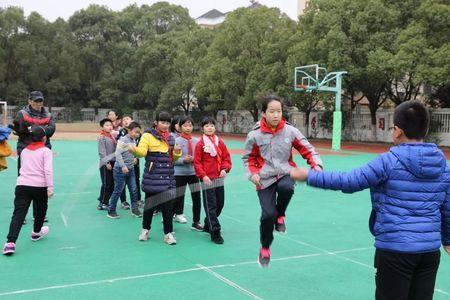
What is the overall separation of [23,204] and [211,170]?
Result: 89.5 inches

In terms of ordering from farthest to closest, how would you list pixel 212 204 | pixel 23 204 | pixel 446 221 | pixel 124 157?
→ pixel 124 157 → pixel 212 204 → pixel 23 204 → pixel 446 221

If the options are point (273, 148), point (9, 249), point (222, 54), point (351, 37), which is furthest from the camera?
point (222, 54)

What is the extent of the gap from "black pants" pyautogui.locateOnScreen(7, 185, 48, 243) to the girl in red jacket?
1.90 metres

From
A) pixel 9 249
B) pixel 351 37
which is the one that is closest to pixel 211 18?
pixel 351 37

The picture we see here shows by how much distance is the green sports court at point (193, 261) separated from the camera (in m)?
4.45

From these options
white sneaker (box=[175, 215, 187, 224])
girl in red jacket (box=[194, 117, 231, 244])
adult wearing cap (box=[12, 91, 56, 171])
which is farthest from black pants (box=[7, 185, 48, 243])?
white sneaker (box=[175, 215, 187, 224])

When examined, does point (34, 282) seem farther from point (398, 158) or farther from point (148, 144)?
point (398, 158)

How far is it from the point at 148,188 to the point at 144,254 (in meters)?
0.88

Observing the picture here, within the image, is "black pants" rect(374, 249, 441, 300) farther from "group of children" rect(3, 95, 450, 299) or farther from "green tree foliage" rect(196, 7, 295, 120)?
"green tree foliage" rect(196, 7, 295, 120)

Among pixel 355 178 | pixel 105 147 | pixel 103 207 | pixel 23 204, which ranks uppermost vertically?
pixel 355 178

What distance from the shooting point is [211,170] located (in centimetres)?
636

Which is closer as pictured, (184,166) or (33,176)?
(33,176)

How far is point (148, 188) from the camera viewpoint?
614 centimetres

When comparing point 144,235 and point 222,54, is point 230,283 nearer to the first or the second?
point 144,235
